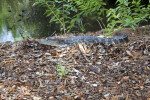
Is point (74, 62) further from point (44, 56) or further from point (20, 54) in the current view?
point (20, 54)

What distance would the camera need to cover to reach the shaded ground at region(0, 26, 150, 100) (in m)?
2.16

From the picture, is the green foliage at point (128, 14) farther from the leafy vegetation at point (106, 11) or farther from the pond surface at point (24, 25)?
the pond surface at point (24, 25)

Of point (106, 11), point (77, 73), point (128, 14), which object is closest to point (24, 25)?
point (106, 11)

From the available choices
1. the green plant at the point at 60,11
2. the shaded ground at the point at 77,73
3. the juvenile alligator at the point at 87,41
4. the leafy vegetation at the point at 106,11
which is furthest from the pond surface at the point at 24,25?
the shaded ground at the point at 77,73

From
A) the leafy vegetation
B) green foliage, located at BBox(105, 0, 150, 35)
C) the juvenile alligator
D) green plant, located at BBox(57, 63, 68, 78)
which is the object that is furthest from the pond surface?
green plant, located at BBox(57, 63, 68, 78)

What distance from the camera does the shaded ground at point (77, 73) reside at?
216 cm

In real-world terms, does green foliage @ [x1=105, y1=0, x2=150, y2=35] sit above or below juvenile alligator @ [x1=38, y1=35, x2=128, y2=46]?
above

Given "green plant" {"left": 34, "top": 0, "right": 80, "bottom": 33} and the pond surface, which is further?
the pond surface

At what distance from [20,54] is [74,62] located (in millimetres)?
1006

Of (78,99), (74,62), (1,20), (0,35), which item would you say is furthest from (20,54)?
(1,20)

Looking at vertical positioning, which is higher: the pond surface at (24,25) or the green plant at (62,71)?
the pond surface at (24,25)

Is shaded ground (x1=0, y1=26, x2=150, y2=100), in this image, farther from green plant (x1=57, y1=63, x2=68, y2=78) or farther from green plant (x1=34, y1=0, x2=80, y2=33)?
green plant (x1=34, y1=0, x2=80, y2=33)

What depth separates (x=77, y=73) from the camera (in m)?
2.58

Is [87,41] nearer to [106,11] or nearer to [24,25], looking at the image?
[106,11]
